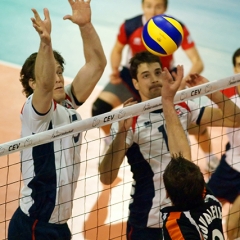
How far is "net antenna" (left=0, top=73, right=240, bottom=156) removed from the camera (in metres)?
3.93

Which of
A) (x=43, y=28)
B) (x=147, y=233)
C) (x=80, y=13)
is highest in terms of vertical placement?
(x=80, y=13)

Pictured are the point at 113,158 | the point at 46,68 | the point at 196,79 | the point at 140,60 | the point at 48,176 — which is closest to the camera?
the point at 46,68

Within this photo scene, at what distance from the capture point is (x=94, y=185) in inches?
243

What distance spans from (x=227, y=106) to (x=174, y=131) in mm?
1226

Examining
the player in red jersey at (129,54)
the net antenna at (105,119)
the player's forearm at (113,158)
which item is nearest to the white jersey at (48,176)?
the net antenna at (105,119)

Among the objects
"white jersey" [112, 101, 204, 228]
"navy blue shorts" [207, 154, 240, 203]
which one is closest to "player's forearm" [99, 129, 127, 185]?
"white jersey" [112, 101, 204, 228]

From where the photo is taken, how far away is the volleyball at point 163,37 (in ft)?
18.2

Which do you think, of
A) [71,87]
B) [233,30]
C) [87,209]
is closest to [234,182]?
[87,209]

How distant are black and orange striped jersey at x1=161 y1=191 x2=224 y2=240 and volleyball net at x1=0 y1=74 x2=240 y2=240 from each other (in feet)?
3.36

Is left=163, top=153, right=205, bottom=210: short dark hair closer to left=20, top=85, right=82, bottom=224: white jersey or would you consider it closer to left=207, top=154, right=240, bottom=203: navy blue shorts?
left=20, top=85, right=82, bottom=224: white jersey

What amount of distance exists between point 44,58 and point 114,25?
623cm

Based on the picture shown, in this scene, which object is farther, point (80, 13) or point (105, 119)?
point (80, 13)

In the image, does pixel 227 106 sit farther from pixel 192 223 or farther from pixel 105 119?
pixel 192 223

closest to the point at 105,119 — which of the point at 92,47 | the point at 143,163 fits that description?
the point at 143,163
